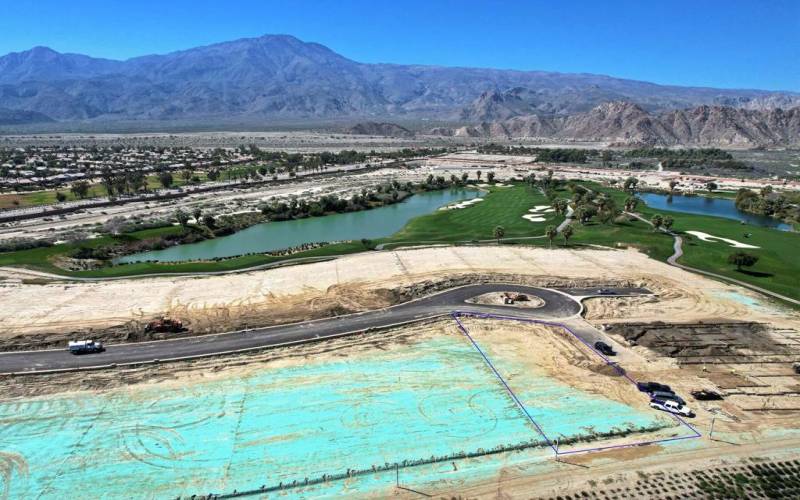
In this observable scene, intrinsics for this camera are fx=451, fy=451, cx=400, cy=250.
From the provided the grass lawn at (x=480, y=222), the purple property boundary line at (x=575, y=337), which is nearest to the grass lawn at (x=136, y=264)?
the grass lawn at (x=480, y=222)

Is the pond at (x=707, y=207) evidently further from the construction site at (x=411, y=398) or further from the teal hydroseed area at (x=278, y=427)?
the teal hydroseed area at (x=278, y=427)

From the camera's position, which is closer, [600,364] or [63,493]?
[63,493]

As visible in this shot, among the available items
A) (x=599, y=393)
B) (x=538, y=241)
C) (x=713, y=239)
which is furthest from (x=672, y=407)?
(x=713, y=239)

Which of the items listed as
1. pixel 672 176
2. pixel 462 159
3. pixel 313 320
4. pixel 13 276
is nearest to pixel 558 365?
pixel 313 320

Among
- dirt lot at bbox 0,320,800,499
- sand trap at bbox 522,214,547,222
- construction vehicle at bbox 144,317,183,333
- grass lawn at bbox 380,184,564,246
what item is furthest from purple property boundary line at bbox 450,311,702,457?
sand trap at bbox 522,214,547,222

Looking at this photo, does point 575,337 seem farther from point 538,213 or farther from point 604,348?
point 538,213

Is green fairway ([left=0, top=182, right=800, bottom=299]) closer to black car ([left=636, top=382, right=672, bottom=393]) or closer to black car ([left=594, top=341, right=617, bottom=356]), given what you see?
black car ([left=594, top=341, right=617, bottom=356])

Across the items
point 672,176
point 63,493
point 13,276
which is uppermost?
point 672,176

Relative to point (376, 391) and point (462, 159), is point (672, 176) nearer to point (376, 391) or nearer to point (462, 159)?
point (462, 159)
